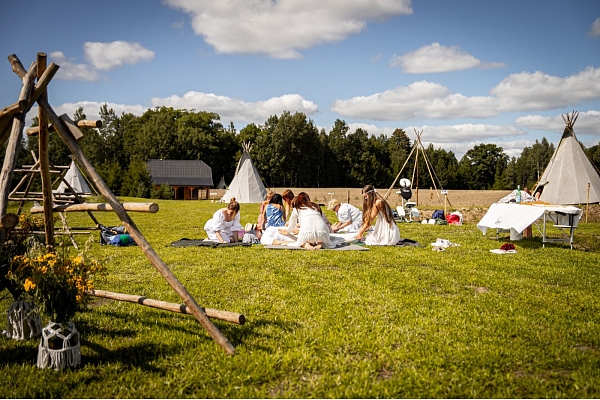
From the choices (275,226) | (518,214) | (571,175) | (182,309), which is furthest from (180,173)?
(182,309)

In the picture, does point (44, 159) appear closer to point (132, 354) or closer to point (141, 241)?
point (141, 241)

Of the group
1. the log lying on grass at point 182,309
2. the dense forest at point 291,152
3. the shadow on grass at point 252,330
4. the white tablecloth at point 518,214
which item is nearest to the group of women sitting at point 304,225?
the white tablecloth at point 518,214

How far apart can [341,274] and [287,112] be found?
5250 centimetres

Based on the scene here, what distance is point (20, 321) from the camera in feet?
14.2

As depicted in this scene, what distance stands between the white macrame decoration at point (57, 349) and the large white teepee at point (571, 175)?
22531 millimetres

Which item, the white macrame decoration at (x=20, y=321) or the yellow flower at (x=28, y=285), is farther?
the white macrame decoration at (x=20, y=321)

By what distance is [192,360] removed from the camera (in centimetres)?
390

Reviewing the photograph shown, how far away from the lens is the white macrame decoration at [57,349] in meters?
3.70

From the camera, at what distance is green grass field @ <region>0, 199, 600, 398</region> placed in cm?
345

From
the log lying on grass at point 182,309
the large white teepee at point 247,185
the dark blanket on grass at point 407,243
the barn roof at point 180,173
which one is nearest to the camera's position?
the log lying on grass at point 182,309

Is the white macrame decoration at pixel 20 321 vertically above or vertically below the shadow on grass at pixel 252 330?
above

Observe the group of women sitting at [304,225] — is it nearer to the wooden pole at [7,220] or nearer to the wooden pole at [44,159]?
the wooden pole at [44,159]

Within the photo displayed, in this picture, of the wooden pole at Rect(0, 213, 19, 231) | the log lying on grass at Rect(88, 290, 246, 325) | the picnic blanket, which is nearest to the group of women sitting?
the picnic blanket

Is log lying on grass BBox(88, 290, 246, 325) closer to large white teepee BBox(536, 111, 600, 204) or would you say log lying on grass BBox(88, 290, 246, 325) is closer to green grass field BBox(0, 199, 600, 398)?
green grass field BBox(0, 199, 600, 398)
